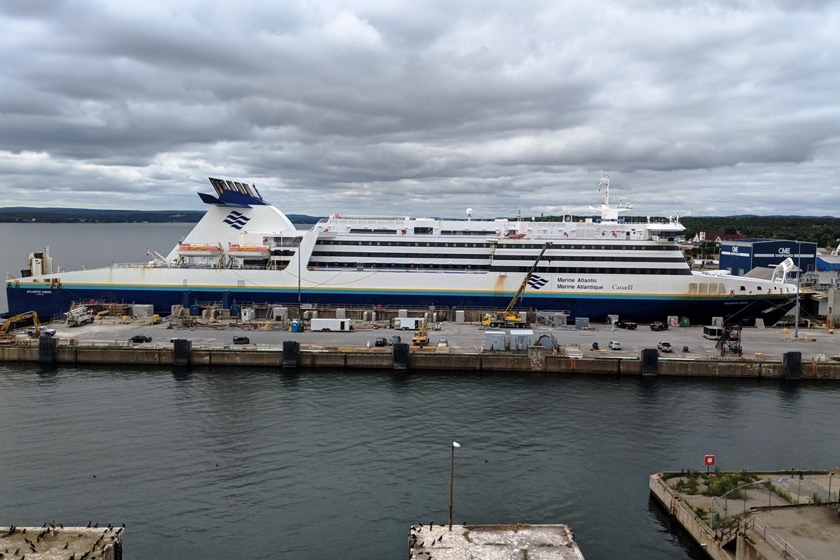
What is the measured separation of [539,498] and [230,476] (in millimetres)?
9646

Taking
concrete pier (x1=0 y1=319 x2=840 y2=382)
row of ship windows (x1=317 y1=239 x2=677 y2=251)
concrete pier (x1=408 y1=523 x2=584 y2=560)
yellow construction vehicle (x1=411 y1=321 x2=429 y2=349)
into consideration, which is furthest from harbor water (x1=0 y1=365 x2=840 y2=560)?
row of ship windows (x1=317 y1=239 x2=677 y2=251)

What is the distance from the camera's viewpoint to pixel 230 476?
2025cm

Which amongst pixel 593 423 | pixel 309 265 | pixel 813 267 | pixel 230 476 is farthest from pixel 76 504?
pixel 813 267

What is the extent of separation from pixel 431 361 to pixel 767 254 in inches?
1821

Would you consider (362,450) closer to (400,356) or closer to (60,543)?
(60,543)

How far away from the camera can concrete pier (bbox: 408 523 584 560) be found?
14195 millimetres

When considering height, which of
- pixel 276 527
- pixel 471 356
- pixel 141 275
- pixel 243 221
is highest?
pixel 243 221

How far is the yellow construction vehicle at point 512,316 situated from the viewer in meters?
43.2

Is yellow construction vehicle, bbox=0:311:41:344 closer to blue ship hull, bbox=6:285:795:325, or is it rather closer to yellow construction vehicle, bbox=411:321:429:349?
blue ship hull, bbox=6:285:795:325

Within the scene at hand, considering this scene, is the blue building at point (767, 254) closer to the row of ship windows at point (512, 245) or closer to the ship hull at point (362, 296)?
the ship hull at point (362, 296)

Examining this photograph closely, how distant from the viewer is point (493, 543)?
578 inches

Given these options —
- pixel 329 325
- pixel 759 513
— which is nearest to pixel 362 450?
pixel 759 513

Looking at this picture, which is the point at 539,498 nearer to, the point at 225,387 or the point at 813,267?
the point at 225,387

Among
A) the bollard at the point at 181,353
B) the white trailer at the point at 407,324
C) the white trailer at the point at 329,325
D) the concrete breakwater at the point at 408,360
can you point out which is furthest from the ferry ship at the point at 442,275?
the bollard at the point at 181,353
